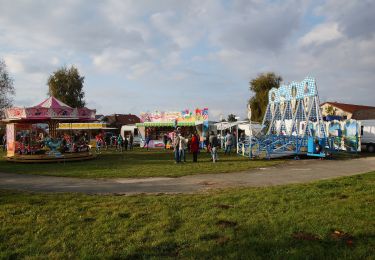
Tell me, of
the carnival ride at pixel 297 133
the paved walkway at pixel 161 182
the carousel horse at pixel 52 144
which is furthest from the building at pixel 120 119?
the paved walkway at pixel 161 182

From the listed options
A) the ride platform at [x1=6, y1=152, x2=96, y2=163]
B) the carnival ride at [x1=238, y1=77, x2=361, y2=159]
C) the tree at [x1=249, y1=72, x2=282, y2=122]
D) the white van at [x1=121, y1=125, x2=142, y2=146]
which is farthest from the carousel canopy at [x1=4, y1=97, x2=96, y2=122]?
the tree at [x1=249, y1=72, x2=282, y2=122]

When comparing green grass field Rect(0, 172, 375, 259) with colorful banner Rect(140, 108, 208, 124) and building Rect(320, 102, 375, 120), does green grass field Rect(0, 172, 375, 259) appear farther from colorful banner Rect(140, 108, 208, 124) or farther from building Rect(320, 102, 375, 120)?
building Rect(320, 102, 375, 120)

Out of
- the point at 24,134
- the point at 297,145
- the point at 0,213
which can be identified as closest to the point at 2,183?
the point at 0,213

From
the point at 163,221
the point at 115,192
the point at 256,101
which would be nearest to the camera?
the point at 163,221

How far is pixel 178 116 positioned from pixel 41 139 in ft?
51.5

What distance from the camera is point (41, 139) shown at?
2433cm

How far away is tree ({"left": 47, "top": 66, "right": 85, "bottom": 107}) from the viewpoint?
61.3 metres

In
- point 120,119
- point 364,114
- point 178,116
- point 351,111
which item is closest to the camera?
point 178,116

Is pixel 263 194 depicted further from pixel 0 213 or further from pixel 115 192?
pixel 0 213

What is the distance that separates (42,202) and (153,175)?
558 cm

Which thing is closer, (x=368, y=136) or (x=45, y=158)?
(x=45, y=158)

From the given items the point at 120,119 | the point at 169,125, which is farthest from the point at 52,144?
the point at 120,119

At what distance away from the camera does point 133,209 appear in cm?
730

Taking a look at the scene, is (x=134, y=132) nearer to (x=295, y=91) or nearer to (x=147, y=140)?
(x=147, y=140)
